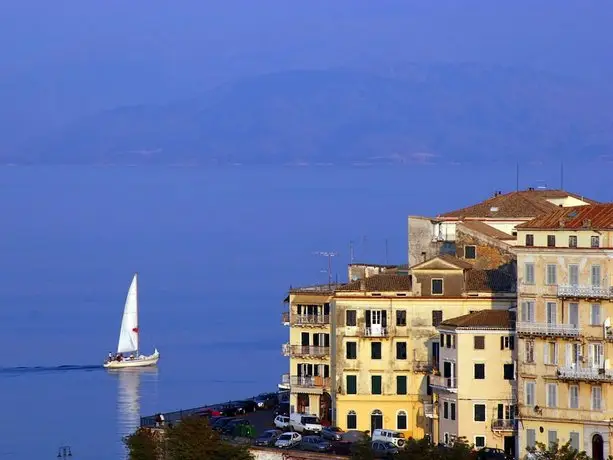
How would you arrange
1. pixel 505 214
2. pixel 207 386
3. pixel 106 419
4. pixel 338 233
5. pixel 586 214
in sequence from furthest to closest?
pixel 338 233 < pixel 207 386 < pixel 106 419 < pixel 505 214 < pixel 586 214

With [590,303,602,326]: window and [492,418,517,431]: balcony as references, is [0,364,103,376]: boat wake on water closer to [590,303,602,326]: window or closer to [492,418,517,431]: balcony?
[492,418,517,431]: balcony

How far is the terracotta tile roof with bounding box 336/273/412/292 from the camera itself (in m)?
64.0

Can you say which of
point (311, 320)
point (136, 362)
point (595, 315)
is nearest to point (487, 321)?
point (595, 315)

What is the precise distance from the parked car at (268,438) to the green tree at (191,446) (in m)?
1.47

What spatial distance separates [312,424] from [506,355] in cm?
697

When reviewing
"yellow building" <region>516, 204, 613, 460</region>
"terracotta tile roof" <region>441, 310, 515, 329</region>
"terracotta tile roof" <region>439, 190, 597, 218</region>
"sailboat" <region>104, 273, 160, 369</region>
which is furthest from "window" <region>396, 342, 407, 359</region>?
"sailboat" <region>104, 273, 160, 369</region>

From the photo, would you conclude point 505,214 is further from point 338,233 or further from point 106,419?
point 338,233

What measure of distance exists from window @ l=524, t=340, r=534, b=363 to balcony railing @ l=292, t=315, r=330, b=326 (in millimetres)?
9912

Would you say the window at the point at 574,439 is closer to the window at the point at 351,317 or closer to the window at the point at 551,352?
the window at the point at 551,352

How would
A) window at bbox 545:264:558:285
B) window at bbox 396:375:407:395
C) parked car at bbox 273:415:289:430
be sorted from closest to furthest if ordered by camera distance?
window at bbox 545:264:558:285 → window at bbox 396:375:407:395 → parked car at bbox 273:415:289:430

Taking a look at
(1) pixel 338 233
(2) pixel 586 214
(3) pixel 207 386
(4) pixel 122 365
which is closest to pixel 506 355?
(2) pixel 586 214

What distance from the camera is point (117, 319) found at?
12500 cm

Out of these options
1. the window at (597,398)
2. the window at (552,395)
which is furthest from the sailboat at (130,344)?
the window at (597,398)

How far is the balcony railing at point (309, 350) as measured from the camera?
219 feet
